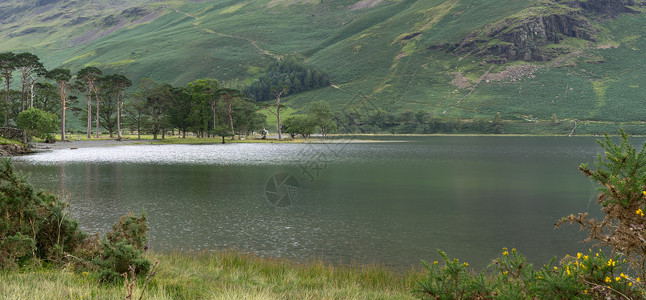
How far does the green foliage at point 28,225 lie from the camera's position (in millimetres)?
9508

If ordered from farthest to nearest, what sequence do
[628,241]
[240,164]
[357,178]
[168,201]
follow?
1. [240,164]
2. [357,178]
3. [168,201]
4. [628,241]

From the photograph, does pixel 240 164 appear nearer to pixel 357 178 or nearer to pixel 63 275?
pixel 357 178

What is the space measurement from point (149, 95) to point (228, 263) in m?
111

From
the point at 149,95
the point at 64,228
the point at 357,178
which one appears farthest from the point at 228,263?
the point at 149,95

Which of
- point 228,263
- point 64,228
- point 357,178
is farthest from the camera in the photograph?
point 357,178

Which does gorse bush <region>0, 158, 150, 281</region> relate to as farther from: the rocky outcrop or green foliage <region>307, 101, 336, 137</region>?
green foliage <region>307, 101, 336, 137</region>

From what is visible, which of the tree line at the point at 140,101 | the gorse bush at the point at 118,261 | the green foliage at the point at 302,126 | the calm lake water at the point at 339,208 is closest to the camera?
the gorse bush at the point at 118,261

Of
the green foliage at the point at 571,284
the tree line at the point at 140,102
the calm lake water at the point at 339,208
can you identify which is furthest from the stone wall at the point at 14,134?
the green foliage at the point at 571,284

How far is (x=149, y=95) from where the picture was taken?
11400cm

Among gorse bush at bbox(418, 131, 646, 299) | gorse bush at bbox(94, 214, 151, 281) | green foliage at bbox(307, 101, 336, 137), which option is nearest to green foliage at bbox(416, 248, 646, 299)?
gorse bush at bbox(418, 131, 646, 299)

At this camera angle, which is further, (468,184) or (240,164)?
(240,164)

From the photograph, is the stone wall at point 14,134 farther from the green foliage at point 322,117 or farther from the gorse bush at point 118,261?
the green foliage at point 322,117

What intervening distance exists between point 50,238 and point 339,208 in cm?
1923

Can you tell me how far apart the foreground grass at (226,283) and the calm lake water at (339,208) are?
3.17 m
